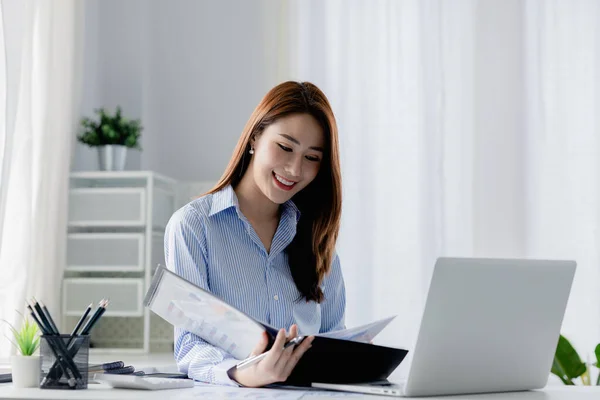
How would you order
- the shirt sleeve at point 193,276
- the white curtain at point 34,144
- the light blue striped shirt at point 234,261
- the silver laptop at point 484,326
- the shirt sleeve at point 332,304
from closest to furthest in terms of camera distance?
the silver laptop at point 484,326 → the shirt sleeve at point 193,276 → the light blue striped shirt at point 234,261 → the shirt sleeve at point 332,304 → the white curtain at point 34,144

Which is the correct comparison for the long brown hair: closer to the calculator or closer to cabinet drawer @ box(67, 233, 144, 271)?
the calculator

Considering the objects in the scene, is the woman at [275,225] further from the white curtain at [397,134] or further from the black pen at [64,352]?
the white curtain at [397,134]

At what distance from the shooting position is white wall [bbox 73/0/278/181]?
4.12 m

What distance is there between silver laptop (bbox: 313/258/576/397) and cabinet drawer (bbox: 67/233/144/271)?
99.0 inches

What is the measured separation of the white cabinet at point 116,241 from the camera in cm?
371

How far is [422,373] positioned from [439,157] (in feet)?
8.80

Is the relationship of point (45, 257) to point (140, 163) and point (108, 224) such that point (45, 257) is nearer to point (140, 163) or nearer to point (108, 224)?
point (108, 224)

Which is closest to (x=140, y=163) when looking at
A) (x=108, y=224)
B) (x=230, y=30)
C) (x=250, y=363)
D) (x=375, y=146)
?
(x=108, y=224)

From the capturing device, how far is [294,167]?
1.74 metres

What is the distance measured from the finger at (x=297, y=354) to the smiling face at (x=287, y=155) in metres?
0.55

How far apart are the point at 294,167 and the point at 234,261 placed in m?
0.23

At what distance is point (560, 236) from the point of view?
12.1 feet

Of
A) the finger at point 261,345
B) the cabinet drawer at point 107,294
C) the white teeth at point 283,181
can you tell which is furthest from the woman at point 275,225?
the cabinet drawer at point 107,294


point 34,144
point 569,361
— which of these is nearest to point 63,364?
point 569,361
